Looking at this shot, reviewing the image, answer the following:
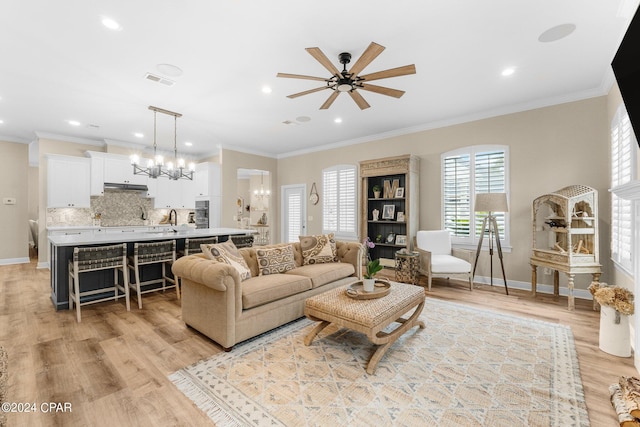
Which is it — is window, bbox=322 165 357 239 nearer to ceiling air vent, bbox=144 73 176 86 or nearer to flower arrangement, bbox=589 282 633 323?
ceiling air vent, bbox=144 73 176 86

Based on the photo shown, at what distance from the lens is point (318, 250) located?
426 centimetres

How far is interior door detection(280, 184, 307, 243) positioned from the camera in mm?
7737

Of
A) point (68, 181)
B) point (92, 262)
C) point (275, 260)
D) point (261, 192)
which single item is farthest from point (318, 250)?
point (261, 192)

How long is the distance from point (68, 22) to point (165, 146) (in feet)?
16.6

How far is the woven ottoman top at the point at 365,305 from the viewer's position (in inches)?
89.5

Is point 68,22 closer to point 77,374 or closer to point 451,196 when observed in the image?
point 77,374

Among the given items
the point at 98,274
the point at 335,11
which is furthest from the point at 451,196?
the point at 98,274

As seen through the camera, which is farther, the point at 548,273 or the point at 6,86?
the point at 548,273

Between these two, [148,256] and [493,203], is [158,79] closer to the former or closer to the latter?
[148,256]

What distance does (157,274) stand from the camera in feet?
15.3

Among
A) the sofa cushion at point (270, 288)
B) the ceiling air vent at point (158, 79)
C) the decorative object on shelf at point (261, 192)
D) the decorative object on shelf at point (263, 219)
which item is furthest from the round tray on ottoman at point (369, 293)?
the decorative object on shelf at point (263, 219)

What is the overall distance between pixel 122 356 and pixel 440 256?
4581 mm

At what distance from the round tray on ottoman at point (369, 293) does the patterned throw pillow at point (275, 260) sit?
1.08 metres

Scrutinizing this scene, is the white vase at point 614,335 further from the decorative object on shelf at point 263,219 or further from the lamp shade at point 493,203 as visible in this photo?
the decorative object on shelf at point 263,219
